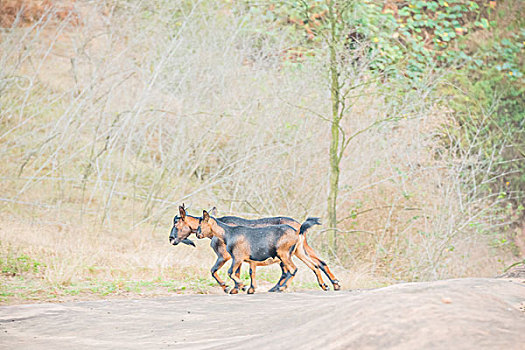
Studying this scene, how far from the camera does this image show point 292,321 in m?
3.49

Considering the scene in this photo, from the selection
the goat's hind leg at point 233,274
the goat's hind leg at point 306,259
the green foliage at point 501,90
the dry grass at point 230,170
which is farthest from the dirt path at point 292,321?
the green foliage at point 501,90

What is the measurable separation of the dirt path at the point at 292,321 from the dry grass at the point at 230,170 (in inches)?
91.9

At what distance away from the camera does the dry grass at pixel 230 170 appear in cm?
827

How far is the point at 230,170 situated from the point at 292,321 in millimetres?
6531

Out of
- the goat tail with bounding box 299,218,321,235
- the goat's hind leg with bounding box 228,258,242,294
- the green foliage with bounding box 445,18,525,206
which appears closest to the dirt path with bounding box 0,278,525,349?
the goat's hind leg with bounding box 228,258,242,294

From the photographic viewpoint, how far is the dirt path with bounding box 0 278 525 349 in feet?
8.30

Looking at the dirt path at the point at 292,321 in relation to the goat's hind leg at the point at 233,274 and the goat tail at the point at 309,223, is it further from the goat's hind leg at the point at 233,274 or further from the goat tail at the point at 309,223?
the goat tail at the point at 309,223

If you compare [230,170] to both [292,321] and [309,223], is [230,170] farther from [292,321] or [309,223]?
[292,321]

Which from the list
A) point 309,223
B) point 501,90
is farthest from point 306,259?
point 501,90

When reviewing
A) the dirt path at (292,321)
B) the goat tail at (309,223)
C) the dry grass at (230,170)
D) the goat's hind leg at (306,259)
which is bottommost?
the dirt path at (292,321)

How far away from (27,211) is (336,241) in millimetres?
4467

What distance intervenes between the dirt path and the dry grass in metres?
2.33

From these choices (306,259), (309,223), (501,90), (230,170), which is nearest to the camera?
(309,223)

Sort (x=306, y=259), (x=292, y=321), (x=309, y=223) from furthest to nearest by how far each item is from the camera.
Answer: (x=306, y=259) < (x=309, y=223) < (x=292, y=321)
